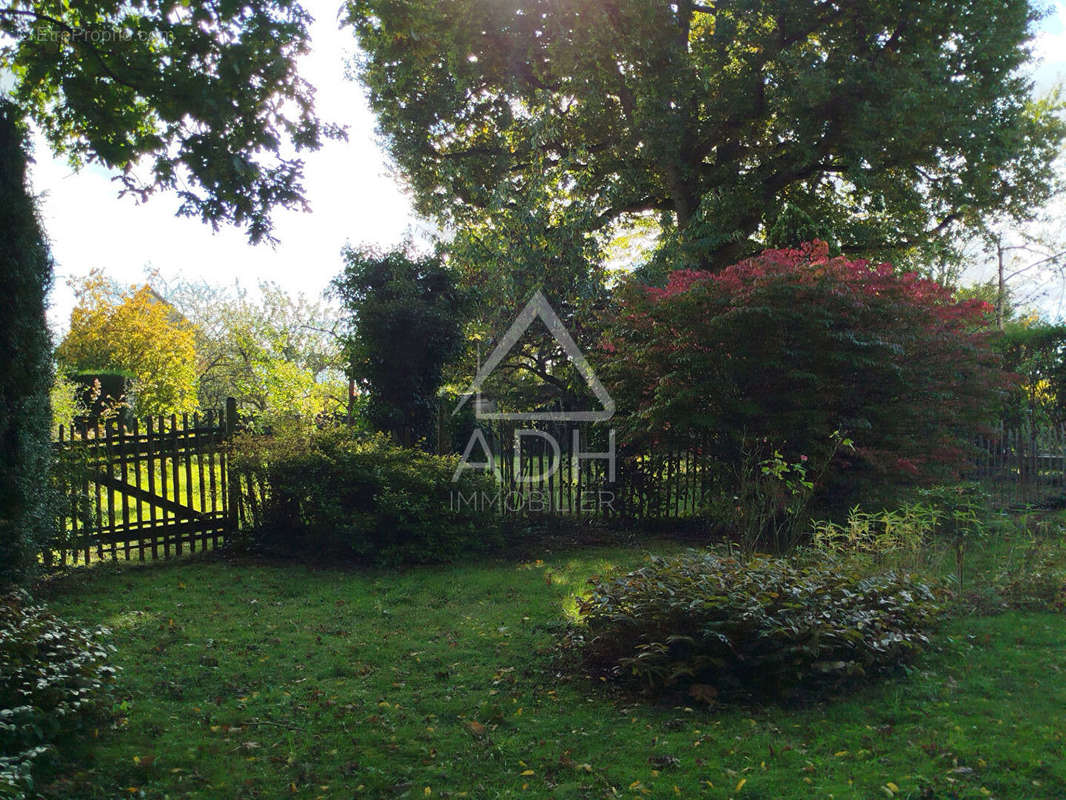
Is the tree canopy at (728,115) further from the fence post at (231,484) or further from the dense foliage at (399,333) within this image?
the fence post at (231,484)

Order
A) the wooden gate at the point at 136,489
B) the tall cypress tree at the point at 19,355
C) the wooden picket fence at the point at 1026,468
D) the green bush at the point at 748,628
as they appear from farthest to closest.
A: 1. the wooden picket fence at the point at 1026,468
2. the wooden gate at the point at 136,489
3. the tall cypress tree at the point at 19,355
4. the green bush at the point at 748,628

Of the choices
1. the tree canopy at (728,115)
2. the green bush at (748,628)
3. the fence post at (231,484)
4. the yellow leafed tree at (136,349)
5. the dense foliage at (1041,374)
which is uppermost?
the tree canopy at (728,115)

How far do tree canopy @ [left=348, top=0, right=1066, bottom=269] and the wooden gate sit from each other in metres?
7.52

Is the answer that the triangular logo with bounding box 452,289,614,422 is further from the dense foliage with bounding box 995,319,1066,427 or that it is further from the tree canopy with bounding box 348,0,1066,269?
the dense foliage with bounding box 995,319,1066,427

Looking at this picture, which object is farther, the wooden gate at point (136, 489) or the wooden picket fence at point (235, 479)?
the wooden picket fence at point (235, 479)

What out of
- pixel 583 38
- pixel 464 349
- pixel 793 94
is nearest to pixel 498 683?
pixel 464 349

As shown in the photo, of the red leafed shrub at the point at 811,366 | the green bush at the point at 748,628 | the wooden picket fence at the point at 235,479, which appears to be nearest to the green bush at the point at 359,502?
the wooden picket fence at the point at 235,479

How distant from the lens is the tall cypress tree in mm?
6340

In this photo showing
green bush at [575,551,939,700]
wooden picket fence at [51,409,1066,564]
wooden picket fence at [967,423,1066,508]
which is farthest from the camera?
wooden picket fence at [967,423,1066,508]

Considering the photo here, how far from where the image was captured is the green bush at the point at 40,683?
11.5ft

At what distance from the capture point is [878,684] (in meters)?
4.68

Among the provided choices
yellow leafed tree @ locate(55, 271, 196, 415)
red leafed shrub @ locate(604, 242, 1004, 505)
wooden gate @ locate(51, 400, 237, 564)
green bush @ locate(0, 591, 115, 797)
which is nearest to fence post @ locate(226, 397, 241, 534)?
wooden gate @ locate(51, 400, 237, 564)

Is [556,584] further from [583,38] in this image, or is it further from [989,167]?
[989,167]

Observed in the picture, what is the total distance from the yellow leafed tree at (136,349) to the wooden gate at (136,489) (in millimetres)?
11664
